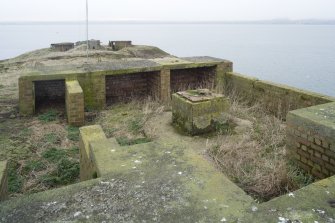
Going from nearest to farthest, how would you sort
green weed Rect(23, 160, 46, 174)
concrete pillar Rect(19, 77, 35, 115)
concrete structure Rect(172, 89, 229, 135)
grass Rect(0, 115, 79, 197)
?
grass Rect(0, 115, 79, 197) → green weed Rect(23, 160, 46, 174) → concrete structure Rect(172, 89, 229, 135) → concrete pillar Rect(19, 77, 35, 115)

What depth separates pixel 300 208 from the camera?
2.52m

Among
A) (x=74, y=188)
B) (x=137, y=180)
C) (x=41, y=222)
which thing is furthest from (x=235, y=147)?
(x=41, y=222)

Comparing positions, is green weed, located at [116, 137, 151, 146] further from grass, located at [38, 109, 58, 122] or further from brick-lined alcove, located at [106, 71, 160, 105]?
brick-lined alcove, located at [106, 71, 160, 105]

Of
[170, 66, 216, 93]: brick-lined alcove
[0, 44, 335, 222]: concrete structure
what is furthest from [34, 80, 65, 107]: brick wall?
[0, 44, 335, 222]: concrete structure

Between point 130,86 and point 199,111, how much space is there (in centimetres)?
416

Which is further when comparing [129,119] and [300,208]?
[129,119]

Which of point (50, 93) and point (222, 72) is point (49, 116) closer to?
point (50, 93)

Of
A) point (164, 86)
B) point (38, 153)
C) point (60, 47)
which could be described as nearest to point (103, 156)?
point (38, 153)

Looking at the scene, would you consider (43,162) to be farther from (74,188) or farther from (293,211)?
(293,211)

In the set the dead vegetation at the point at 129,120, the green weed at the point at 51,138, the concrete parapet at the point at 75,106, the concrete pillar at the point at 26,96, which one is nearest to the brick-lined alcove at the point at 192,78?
the dead vegetation at the point at 129,120

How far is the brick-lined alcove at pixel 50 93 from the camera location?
9.58 m

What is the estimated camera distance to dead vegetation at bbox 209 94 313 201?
4.27 meters

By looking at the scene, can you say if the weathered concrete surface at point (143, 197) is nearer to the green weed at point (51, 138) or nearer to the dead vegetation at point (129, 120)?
the dead vegetation at point (129, 120)

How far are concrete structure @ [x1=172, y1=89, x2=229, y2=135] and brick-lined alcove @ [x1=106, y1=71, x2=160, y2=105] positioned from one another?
110 inches
